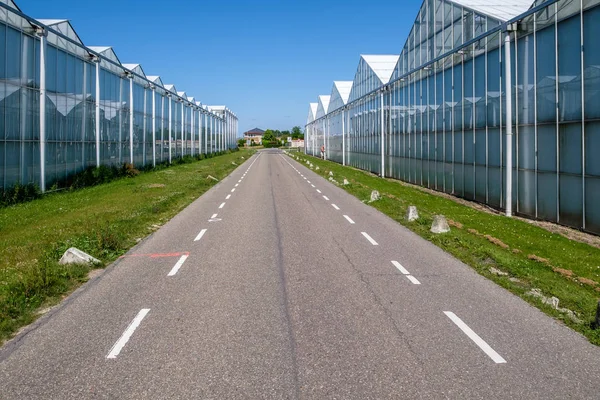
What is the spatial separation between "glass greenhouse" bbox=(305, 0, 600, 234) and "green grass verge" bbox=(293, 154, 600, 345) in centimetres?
147

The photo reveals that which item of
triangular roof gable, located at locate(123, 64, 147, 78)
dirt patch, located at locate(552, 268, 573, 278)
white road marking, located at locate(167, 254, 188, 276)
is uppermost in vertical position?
triangular roof gable, located at locate(123, 64, 147, 78)

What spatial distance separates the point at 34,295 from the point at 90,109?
2445 centimetres

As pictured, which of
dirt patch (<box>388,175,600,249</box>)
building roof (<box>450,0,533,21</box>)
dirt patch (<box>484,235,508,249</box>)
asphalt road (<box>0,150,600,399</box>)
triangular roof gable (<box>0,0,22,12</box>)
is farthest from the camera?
building roof (<box>450,0,533,21</box>)

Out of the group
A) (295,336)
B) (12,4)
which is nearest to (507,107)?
(295,336)

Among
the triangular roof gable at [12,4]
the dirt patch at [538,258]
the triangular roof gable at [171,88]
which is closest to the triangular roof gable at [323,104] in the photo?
the triangular roof gable at [171,88]

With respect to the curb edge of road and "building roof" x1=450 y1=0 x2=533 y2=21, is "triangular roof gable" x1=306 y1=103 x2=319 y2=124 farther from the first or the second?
the curb edge of road

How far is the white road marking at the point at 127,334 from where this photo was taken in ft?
19.6

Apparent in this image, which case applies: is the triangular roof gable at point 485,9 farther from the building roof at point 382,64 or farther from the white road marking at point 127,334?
the white road marking at point 127,334

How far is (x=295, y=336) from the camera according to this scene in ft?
21.1

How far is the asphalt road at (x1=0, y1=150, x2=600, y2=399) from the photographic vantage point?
509 cm

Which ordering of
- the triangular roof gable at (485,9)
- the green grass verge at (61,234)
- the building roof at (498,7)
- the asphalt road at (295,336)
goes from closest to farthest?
the asphalt road at (295,336), the green grass verge at (61,234), the triangular roof gable at (485,9), the building roof at (498,7)

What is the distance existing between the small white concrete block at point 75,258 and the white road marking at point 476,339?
259 inches

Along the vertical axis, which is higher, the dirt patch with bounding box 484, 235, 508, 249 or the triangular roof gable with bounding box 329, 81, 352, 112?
the triangular roof gable with bounding box 329, 81, 352, 112

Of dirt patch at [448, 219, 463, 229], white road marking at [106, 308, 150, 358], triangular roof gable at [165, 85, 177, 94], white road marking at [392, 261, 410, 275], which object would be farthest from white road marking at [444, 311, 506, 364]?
triangular roof gable at [165, 85, 177, 94]
